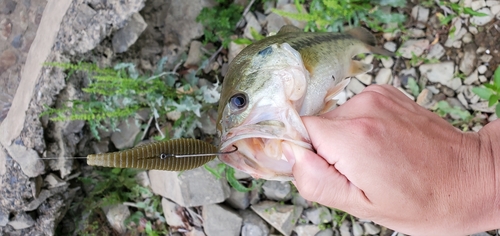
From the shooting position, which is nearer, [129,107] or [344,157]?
[344,157]

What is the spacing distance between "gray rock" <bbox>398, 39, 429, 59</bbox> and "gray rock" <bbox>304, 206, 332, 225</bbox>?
1621mm

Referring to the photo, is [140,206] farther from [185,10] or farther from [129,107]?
[185,10]

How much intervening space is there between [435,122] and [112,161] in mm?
1626

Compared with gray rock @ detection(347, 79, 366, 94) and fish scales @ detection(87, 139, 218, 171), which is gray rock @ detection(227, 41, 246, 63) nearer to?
gray rock @ detection(347, 79, 366, 94)

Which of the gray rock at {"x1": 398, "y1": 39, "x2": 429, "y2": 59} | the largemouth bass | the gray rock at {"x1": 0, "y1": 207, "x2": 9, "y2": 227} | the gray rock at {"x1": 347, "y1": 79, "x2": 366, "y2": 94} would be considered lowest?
the gray rock at {"x1": 0, "y1": 207, "x2": 9, "y2": 227}

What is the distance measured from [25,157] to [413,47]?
11.7 feet

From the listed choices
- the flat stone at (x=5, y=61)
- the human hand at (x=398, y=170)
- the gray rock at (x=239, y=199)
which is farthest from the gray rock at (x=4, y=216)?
the human hand at (x=398, y=170)

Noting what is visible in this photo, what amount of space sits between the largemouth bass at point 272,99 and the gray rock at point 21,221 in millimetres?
2494

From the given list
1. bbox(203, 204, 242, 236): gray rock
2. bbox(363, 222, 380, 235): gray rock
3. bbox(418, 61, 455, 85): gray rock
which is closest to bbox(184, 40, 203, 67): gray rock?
bbox(203, 204, 242, 236): gray rock

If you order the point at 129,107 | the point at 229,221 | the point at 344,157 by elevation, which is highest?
the point at 344,157

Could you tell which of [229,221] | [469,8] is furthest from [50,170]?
[469,8]

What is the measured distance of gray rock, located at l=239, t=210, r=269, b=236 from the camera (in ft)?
13.4

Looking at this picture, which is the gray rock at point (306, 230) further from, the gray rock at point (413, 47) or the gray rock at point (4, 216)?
the gray rock at point (4, 216)

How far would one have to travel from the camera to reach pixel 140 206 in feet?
14.3
